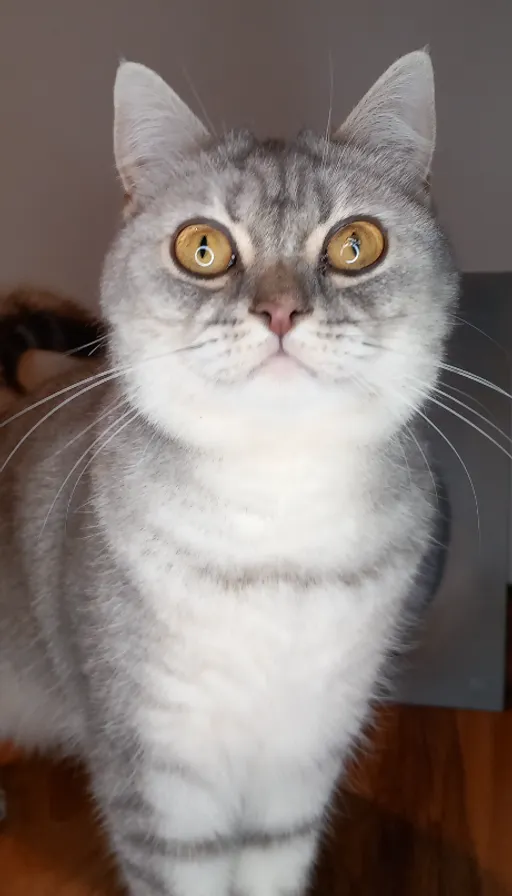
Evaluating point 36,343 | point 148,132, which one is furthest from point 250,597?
point 36,343

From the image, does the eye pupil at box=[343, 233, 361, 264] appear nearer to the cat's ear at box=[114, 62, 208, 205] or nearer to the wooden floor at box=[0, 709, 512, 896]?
the cat's ear at box=[114, 62, 208, 205]

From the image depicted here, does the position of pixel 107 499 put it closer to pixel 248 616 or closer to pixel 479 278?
pixel 248 616

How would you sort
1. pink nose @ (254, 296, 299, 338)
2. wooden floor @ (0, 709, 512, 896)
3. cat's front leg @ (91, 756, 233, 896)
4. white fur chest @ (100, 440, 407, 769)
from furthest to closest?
wooden floor @ (0, 709, 512, 896), cat's front leg @ (91, 756, 233, 896), white fur chest @ (100, 440, 407, 769), pink nose @ (254, 296, 299, 338)

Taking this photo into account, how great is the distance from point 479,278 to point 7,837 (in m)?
0.98

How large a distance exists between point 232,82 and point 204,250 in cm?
67

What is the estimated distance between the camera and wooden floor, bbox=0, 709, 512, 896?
102cm

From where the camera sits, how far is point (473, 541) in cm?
126

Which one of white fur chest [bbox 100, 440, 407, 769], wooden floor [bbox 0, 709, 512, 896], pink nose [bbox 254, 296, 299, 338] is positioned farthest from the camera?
wooden floor [bbox 0, 709, 512, 896]

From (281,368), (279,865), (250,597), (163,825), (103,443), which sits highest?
(281,368)

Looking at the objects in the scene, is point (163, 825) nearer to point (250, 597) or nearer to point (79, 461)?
point (250, 597)

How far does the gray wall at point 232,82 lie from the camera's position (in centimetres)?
123

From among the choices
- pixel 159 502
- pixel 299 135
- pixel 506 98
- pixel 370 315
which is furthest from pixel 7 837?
pixel 506 98

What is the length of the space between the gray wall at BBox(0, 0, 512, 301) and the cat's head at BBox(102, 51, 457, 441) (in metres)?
0.46

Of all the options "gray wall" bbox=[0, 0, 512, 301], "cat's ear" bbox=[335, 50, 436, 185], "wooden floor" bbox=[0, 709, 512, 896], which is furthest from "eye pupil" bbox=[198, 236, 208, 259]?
"wooden floor" bbox=[0, 709, 512, 896]
